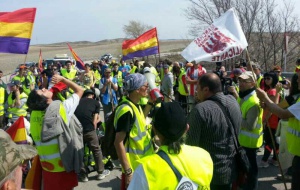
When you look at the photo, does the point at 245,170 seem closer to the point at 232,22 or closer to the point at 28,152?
the point at 232,22

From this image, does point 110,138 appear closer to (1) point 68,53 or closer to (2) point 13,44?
(2) point 13,44

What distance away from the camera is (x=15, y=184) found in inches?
65.9

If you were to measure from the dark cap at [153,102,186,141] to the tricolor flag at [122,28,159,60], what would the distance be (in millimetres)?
6408

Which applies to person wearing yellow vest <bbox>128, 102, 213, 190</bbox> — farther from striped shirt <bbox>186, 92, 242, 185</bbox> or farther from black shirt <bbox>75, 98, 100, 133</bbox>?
black shirt <bbox>75, 98, 100, 133</bbox>

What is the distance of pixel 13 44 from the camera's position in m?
5.80

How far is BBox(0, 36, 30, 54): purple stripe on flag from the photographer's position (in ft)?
18.7

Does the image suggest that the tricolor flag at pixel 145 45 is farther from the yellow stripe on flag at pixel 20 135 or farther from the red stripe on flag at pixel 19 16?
the yellow stripe on flag at pixel 20 135

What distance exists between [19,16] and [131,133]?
365cm

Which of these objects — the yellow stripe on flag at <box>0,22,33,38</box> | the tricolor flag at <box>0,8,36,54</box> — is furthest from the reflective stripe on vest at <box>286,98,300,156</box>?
the yellow stripe on flag at <box>0,22,33,38</box>

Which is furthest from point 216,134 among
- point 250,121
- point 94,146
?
point 94,146

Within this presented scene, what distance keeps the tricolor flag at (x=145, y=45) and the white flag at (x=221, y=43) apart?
4109 mm

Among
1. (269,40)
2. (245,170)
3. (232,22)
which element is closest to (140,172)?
(245,170)

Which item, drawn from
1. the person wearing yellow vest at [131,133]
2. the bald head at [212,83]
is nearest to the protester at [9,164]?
the person wearing yellow vest at [131,133]

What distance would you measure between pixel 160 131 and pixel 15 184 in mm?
983
